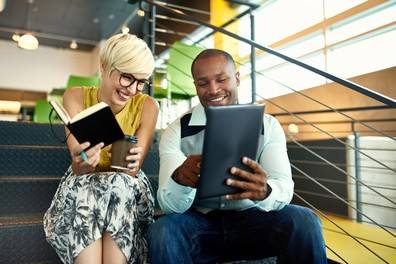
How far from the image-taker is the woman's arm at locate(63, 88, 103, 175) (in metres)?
1.11

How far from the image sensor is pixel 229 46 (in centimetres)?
491

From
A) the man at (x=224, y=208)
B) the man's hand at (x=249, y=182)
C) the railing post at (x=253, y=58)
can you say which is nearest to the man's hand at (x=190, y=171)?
the man at (x=224, y=208)

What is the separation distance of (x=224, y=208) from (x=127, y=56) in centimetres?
67

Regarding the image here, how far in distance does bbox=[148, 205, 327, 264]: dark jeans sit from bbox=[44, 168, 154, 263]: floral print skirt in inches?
3.9

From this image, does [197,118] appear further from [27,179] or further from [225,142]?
[27,179]

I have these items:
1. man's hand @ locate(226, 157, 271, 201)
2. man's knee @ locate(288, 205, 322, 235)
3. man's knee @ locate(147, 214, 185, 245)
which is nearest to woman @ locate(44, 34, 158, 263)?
man's knee @ locate(147, 214, 185, 245)

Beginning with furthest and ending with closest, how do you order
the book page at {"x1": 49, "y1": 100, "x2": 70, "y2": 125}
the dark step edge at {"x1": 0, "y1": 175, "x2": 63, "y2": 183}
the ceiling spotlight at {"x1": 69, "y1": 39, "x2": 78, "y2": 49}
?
1. the ceiling spotlight at {"x1": 69, "y1": 39, "x2": 78, "y2": 49}
2. the dark step edge at {"x1": 0, "y1": 175, "x2": 63, "y2": 183}
3. the book page at {"x1": 49, "y1": 100, "x2": 70, "y2": 125}

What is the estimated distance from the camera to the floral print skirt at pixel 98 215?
3.68 ft

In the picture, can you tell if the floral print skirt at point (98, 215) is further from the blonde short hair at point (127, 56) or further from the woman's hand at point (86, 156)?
the blonde short hair at point (127, 56)

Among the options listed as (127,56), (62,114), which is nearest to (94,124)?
(62,114)

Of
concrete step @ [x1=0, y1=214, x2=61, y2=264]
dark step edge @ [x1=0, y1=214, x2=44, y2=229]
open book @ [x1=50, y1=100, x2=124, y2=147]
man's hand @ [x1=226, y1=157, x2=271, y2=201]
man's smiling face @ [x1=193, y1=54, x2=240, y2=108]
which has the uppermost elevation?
man's smiling face @ [x1=193, y1=54, x2=240, y2=108]

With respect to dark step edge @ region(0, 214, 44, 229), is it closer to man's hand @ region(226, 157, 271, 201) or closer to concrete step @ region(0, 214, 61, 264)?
concrete step @ region(0, 214, 61, 264)

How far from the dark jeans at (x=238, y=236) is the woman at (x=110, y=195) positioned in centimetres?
12

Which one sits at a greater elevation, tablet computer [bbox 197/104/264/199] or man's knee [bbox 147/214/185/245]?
tablet computer [bbox 197/104/264/199]
